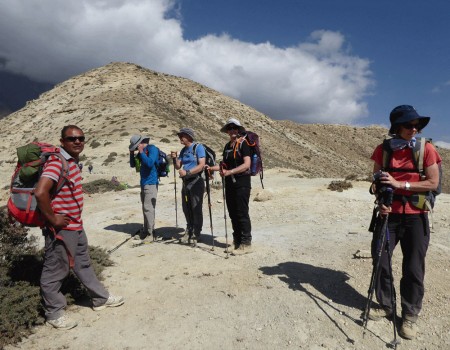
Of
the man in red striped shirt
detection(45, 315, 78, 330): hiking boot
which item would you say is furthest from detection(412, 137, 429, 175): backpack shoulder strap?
detection(45, 315, 78, 330): hiking boot

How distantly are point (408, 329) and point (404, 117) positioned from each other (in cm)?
234

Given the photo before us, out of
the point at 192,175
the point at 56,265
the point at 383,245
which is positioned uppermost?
the point at 192,175

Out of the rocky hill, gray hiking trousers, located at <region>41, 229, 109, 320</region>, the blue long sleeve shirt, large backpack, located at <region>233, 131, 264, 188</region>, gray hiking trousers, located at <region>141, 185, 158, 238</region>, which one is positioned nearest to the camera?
gray hiking trousers, located at <region>41, 229, 109, 320</region>

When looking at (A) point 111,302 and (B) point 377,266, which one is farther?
(A) point 111,302

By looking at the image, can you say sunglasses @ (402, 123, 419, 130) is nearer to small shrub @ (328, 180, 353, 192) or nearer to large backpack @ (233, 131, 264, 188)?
large backpack @ (233, 131, 264, 188)

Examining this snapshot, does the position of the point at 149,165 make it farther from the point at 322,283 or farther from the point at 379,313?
the point at 379,313

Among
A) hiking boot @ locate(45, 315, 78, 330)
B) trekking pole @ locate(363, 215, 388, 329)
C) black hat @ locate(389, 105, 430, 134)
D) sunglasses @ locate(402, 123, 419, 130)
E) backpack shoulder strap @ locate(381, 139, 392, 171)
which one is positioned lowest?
hiking boot @ locate(45, 315, 78, 330)

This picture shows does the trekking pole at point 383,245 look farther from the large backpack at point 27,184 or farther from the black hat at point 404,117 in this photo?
the large backpack at point 27,184

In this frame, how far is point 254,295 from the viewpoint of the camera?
483 centimetres

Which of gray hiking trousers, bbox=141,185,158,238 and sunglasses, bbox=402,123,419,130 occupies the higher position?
sunglasses, bbox=402,123,419,130

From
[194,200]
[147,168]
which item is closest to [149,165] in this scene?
[147,168]

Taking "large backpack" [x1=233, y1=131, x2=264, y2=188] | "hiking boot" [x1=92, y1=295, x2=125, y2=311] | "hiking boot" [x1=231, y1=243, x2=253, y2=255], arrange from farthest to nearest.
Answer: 1. "hiking boot" [x1=231, y1=243, x2=253, y2=255]
2. "large backpack" [x1=233, y1=131, x2=264, y2=188]
3. "hiking boot" [x1=92, y1=295, x2=125, y2=311]

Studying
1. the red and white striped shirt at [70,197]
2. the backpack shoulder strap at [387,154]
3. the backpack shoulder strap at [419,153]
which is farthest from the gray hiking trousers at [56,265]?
the backpack shoulder strap at [419,153]

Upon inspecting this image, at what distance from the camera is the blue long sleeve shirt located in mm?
7394
